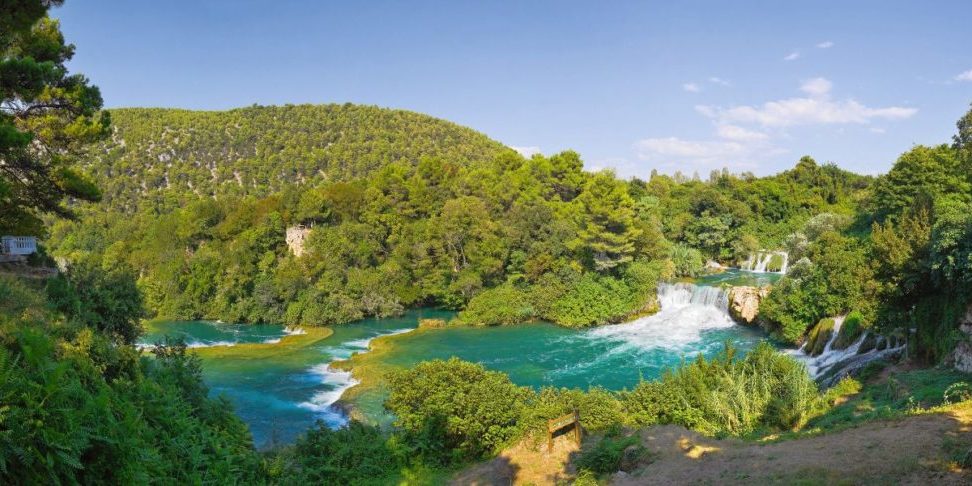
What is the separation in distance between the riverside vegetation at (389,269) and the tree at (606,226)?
0.59ft

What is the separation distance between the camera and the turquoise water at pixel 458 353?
59.7 ft

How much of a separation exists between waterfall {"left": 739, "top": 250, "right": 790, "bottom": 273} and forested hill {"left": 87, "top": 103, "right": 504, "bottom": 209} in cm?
3697

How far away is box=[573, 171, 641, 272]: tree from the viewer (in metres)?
32.1

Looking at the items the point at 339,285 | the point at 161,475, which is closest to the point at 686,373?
the point at 161,475

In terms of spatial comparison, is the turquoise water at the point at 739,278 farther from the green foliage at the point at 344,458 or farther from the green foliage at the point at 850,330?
the green foliage at the point at 344,458

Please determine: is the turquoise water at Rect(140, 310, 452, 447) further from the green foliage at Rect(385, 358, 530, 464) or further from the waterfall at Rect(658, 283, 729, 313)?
the waterfall at Rect(658, 283, 729, 313)

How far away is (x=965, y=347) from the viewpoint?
12.8 metres

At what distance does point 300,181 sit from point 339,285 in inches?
1488

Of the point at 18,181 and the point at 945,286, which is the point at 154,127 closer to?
the point at 18,181

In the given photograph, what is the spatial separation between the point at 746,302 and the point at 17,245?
28078 mm

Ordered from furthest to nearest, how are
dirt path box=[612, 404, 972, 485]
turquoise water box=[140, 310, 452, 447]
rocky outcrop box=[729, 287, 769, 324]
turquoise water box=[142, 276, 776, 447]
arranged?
rocky outcrop box=[729, 287, 769, 324] < turquoise water box=[142, 276, 776, 447] < turquoise water box=[140, 310, 452, 447] < dirt path box=[612, 404, 972, 485]

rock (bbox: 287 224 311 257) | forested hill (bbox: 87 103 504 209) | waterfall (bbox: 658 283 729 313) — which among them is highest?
forested hill (bbox: 87 103 504 209)

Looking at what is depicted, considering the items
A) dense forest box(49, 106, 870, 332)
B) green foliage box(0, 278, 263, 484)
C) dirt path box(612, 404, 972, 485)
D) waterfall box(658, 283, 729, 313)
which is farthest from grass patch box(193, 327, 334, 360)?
dirt path box(612, 404, 972, 485)

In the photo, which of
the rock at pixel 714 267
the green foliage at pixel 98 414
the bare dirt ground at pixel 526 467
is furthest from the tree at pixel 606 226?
the green foliage at pixel 98 414
